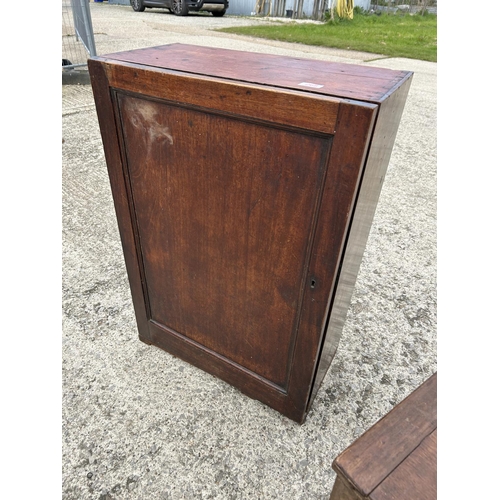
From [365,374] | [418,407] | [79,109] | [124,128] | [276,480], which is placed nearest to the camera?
[418,407]

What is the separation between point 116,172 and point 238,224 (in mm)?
459

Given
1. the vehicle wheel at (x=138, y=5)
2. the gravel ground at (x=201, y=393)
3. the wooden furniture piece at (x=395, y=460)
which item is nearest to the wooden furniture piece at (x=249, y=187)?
the gravel ground at (x=201, y=393)

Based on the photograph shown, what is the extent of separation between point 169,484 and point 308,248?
2.87 feet

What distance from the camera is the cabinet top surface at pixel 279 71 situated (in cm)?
91

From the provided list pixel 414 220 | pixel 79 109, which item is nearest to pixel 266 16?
pixel 79 109

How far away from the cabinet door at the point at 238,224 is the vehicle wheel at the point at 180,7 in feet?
42.3

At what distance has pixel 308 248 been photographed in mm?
1041

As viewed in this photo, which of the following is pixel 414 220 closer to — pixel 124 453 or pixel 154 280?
pixel 154 280

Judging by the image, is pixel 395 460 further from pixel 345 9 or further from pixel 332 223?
pixel 345 9

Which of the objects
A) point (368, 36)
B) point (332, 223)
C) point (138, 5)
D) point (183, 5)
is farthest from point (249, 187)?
Result: point (138, 5)

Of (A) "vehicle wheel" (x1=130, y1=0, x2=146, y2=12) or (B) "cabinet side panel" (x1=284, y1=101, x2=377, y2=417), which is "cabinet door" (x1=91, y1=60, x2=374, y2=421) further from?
(A) "vehicle wheel" (x1=130, y1=0, x2=146, y2=12)

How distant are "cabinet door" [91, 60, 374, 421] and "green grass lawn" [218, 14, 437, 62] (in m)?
7.61

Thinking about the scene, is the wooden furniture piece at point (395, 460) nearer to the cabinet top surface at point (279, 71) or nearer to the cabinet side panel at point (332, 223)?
the cabinet side panel at point (332, 223)

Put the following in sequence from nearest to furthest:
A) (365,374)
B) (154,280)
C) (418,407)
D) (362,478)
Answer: (362,478) < (418,407) < (154,280) < (365,374)
